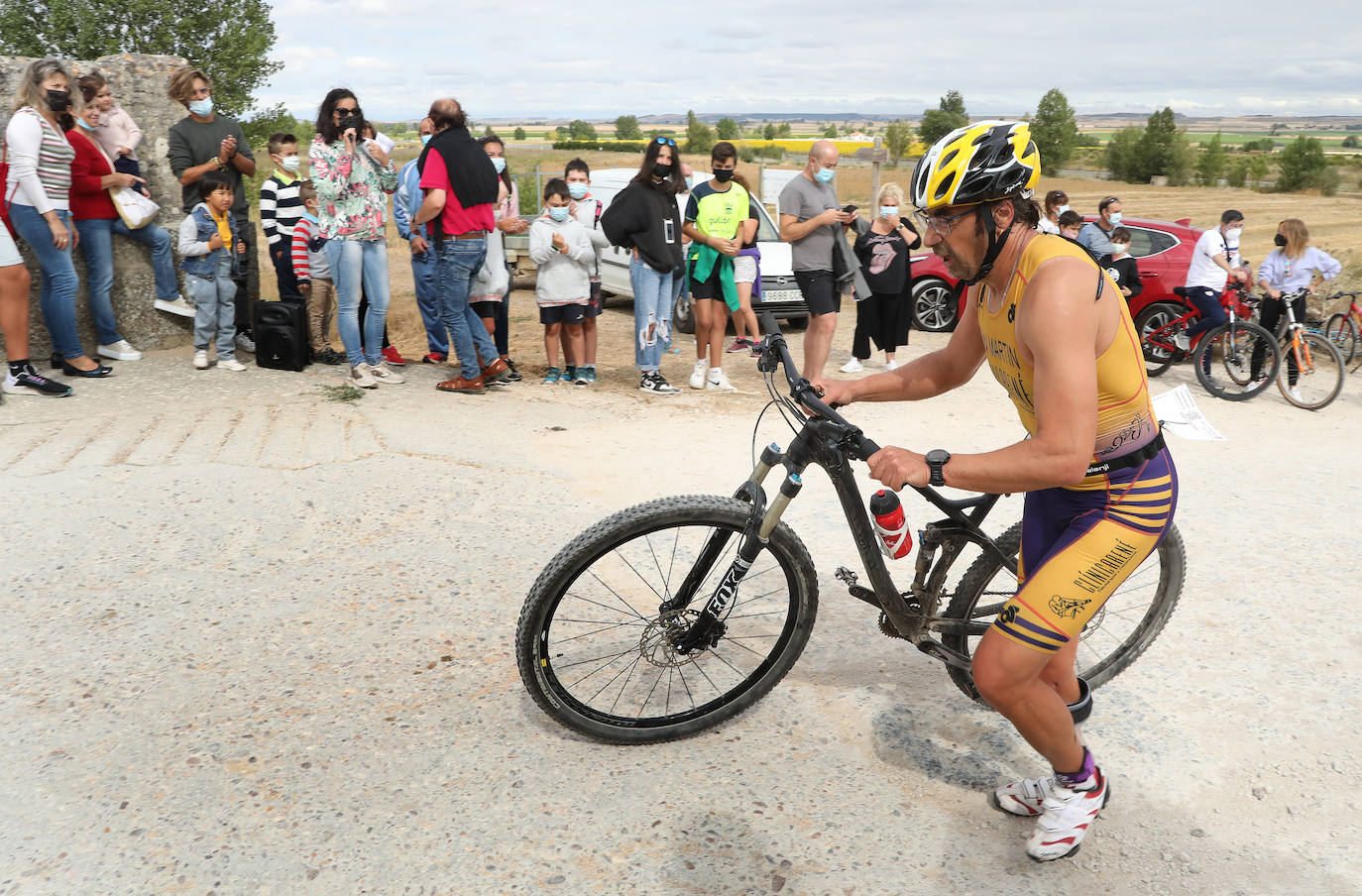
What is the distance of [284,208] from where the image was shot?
27.8ft

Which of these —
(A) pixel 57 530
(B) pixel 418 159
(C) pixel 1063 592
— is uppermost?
(B) pixel 418 159

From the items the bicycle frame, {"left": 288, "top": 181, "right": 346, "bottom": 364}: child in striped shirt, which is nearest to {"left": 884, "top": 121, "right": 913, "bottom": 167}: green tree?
{"left": 288, "top": 181, "right": 346, "bottom": 364}: child in striped shirt

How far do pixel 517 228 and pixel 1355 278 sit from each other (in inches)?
552

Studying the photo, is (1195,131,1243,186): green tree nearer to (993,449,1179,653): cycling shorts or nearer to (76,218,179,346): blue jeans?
(76,218,179,346): blue jeans

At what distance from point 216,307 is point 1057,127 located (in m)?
74.4

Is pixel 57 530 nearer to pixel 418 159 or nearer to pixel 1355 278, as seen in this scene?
pixel 418 159

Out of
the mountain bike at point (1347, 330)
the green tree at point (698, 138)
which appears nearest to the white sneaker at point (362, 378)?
the mountain bike at point (1347, 330)

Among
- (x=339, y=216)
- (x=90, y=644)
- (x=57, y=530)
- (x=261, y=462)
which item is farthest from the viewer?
(x=339, y=216)

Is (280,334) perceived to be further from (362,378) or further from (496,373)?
(496,373)

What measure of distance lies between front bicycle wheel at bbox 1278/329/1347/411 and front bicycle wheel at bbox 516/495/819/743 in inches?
287

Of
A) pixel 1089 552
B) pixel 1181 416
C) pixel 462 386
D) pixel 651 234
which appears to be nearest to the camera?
pixel 1089 552

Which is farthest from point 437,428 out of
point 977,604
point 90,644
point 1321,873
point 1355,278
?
point 1355,278

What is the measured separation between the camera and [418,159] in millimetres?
8219

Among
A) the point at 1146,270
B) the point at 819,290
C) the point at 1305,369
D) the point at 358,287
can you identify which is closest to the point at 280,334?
the point at 358,287
